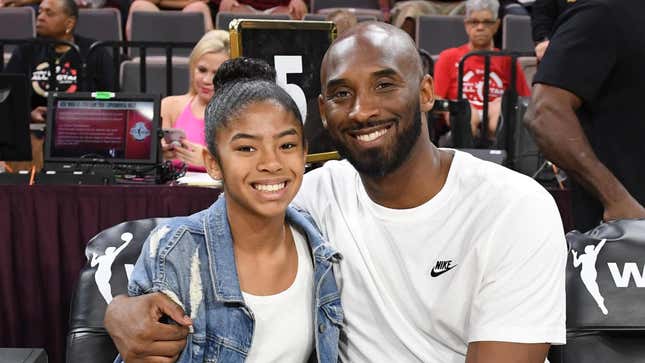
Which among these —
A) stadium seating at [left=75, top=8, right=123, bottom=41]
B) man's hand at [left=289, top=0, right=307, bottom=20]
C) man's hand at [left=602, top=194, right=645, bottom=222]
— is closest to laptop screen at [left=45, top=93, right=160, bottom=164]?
man's hand at [left=602, top=194, right=645, bottom=222]

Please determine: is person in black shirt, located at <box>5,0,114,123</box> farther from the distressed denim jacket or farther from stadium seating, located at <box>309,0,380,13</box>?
the distressed denim jacket

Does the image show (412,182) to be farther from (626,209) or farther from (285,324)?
(626,209)

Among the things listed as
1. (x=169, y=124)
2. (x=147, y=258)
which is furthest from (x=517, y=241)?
(x=169, y=124)

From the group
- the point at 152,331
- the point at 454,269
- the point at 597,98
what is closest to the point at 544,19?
the point at 597,98

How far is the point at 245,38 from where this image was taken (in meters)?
3.18

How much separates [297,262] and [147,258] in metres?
0.38

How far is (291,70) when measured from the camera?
324 centimetres

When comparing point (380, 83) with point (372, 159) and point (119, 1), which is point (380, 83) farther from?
point (119, 1)

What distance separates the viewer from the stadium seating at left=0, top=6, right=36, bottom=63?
325 inches

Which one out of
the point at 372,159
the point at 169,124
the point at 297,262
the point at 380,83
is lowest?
the point at 169,124

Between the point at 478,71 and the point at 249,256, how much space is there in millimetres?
4928

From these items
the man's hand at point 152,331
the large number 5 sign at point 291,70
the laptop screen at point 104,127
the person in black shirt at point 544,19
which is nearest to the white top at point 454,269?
the man's hand at point 152,331

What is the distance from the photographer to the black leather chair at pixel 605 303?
258 centimetres

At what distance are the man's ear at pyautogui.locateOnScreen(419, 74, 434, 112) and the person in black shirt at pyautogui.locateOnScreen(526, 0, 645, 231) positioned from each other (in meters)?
0.83
